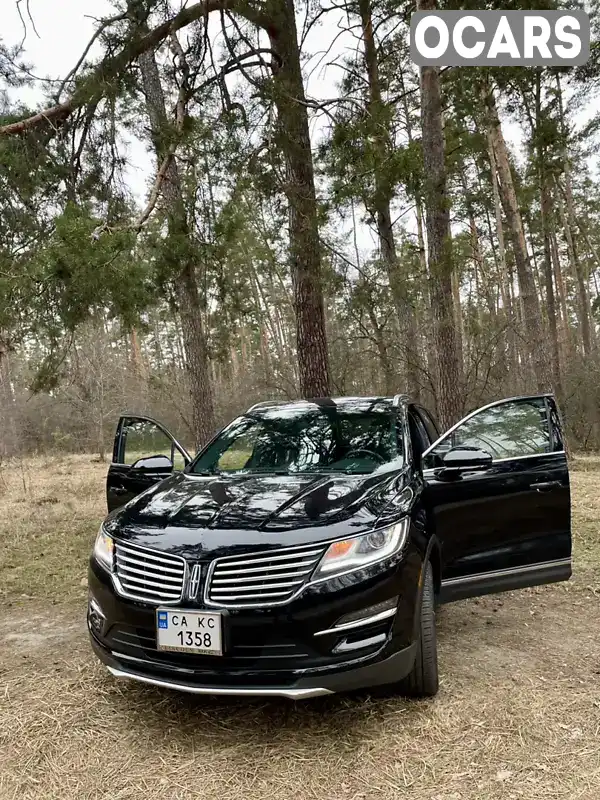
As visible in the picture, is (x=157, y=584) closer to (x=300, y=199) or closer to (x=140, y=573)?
(x=140, y=573)

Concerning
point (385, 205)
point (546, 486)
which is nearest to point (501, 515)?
point (546, 486)

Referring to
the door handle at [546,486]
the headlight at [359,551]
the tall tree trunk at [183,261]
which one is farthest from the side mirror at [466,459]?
the tall tree trunk at [183,261]

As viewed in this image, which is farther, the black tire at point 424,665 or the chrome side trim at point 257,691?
the black tire at point 424,665

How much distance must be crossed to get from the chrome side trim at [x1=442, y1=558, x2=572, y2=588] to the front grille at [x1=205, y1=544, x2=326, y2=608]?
1.33 meters

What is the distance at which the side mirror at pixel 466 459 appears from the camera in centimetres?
342

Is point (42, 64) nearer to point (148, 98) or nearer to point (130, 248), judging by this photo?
point (148, 98)

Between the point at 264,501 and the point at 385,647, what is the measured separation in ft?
2.88

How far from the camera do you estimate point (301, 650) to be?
2.51 m

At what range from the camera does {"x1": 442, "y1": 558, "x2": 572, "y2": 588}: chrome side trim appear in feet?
11.8

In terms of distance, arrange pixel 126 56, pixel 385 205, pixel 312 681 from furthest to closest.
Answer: pixel 385 205
pixel 126 56
pixel 312 681

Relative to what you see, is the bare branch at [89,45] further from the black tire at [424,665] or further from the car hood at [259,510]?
the black tire at [424,665]

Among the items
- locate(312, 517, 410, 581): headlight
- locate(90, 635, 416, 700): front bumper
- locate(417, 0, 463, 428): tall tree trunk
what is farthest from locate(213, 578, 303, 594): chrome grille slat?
locate(417, 0, 463, 428): tall tree trunk

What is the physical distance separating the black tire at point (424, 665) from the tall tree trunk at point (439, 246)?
5.04m

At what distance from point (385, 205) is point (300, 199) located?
3.39 feet
